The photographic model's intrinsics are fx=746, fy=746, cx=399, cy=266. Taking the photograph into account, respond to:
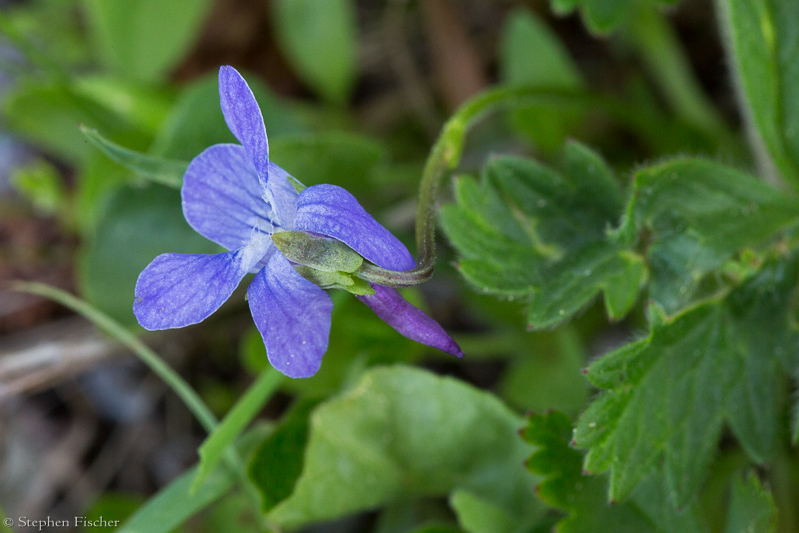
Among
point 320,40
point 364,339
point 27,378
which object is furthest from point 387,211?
point 27,378

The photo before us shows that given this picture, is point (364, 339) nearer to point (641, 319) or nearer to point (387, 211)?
point (387, 211)

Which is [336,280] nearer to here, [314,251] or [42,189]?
[314,251]

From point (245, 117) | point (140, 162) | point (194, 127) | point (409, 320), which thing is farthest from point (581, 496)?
point (194, 127)

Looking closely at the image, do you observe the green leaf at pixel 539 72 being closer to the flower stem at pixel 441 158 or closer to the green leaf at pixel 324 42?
the flower stem at pixel 441 158

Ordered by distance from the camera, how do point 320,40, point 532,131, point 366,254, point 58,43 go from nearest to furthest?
point 366,254, point 532,131, point 320,40, point 58,43

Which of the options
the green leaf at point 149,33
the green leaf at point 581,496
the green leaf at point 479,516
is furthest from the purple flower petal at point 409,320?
the green leaf at point 149,33

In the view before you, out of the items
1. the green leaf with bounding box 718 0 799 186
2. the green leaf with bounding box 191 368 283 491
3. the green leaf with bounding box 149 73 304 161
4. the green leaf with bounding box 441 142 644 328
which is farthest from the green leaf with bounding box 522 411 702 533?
the green leaf with bounding box 149 73 304 161
